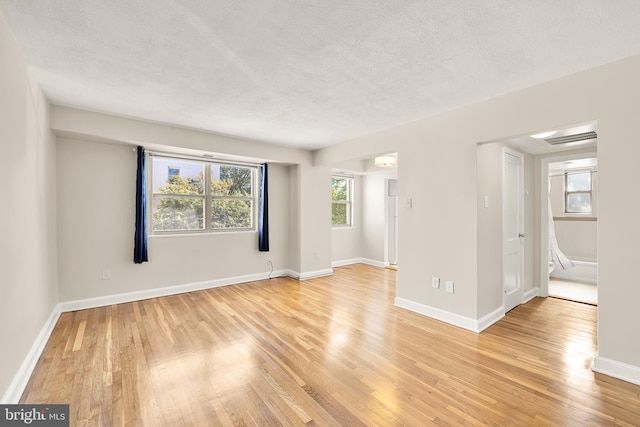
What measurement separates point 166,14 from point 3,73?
3.66 feet

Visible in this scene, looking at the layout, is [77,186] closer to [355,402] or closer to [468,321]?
[355,402]

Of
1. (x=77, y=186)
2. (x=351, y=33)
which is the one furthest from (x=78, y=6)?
(x=77, y=186)

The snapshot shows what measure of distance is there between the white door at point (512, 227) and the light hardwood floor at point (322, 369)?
28 centimetres

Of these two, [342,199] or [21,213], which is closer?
[21,213]

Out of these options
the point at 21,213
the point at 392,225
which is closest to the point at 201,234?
the point at 21,213

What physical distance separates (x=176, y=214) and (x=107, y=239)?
96 centimetres

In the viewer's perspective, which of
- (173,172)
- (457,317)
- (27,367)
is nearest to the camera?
(27,367)

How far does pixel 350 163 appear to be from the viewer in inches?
253

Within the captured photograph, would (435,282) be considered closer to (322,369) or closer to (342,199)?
(322,369)

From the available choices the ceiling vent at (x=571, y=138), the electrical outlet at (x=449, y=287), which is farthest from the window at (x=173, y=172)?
the ceiling vent at (x=571, y=138)

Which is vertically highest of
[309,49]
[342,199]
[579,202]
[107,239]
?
[309,49]

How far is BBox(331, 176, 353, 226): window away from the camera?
22.7 feet

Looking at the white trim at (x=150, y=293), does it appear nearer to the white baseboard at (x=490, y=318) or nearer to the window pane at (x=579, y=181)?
the white baseboard at (x=490, y=318)

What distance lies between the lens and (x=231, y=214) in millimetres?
5133
